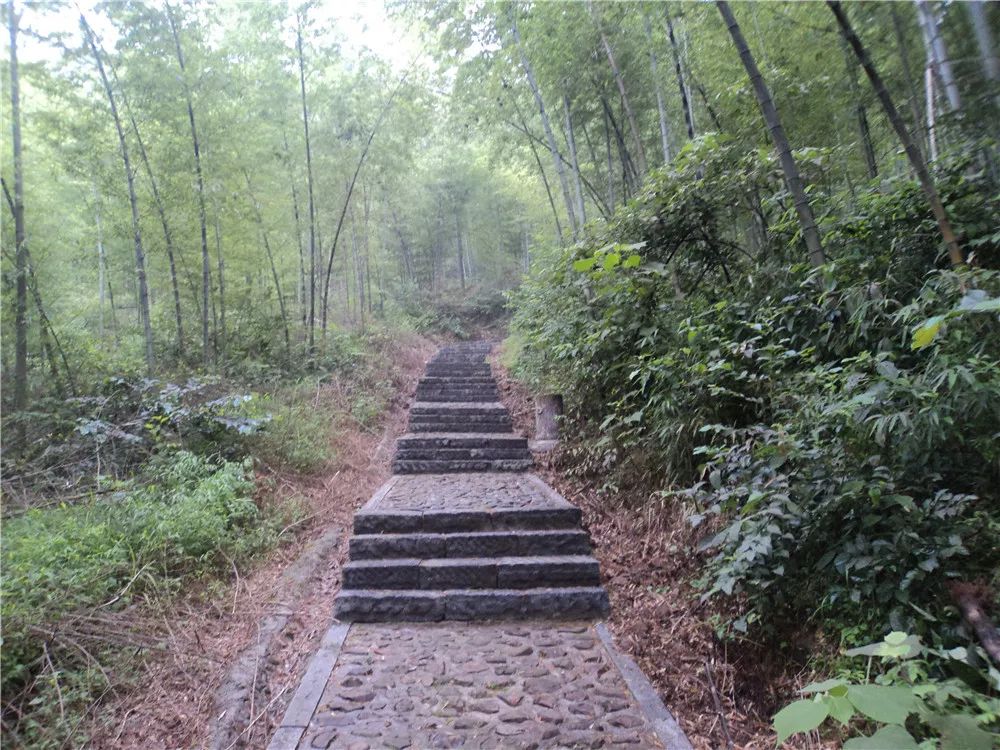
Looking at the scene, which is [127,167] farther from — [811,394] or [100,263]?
[811,394]

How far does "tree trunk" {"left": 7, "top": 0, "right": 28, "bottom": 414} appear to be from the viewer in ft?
16.5

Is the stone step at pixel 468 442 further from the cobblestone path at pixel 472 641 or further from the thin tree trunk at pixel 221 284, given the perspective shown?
the thin tree trunk at pixel 221 284

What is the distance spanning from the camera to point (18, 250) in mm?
5180

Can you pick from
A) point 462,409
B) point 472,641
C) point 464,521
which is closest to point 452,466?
point 462,409

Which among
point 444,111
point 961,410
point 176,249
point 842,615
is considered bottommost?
point 842,615

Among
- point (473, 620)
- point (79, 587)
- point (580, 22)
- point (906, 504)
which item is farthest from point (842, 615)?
point (580, 22)

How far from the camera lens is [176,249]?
6820 mm

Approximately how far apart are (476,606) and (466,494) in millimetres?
1407

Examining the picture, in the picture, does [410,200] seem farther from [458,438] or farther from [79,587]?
[79,587]

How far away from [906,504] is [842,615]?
21.6 inches

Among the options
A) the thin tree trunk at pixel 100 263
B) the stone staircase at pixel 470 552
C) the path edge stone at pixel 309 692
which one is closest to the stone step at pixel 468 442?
the stone staircase at pixel 470 552

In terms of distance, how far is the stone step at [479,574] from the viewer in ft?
11.1

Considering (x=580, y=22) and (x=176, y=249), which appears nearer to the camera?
(x=580, y=22)

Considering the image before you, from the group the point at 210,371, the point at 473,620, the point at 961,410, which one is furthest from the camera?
the point at 210,371
